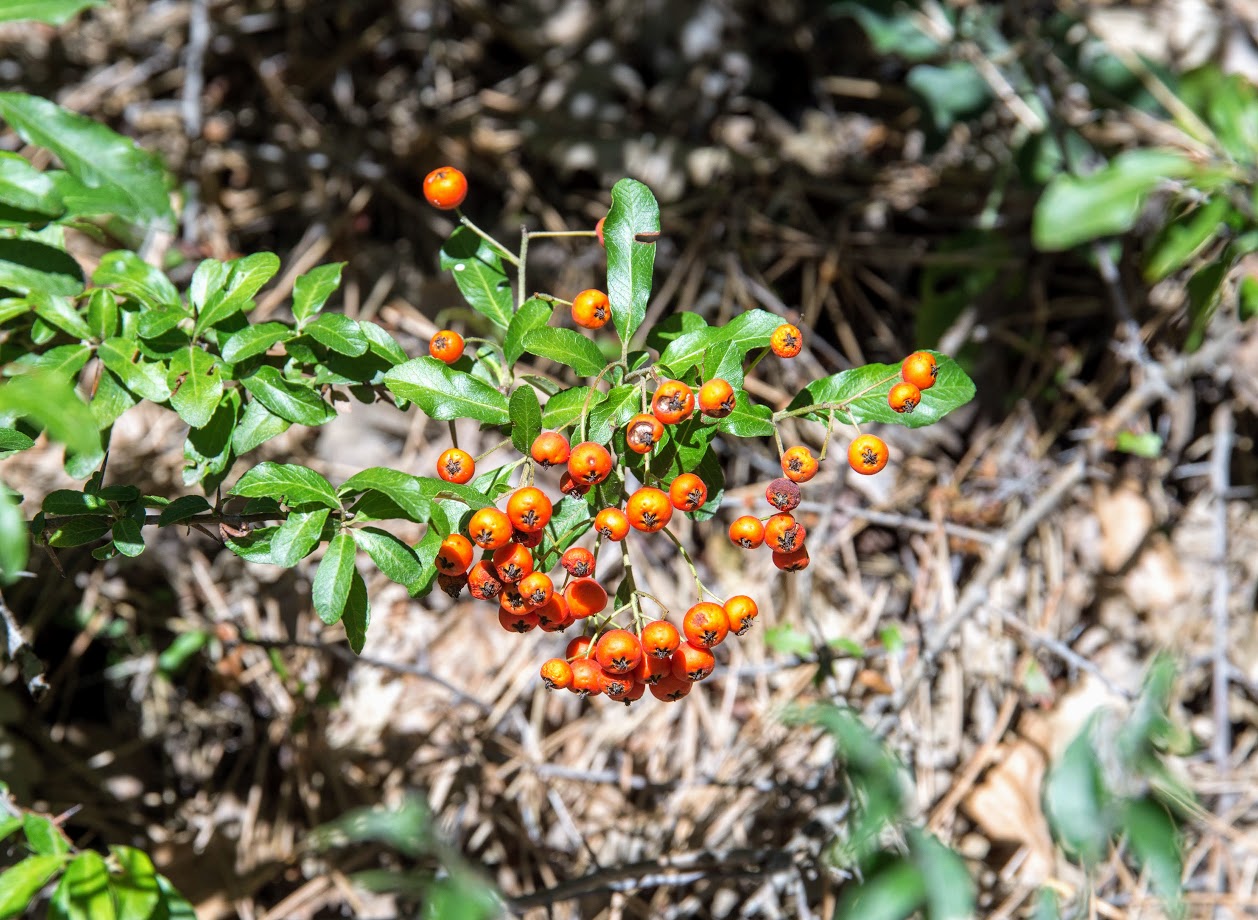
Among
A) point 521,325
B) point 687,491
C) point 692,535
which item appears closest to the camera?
point 687,491

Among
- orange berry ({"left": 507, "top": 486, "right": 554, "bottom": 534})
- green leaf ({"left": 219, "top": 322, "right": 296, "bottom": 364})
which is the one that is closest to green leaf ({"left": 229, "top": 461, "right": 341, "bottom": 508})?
green leaf ({"left": 219, "top": 322, "right": 296, "bottom": 364})

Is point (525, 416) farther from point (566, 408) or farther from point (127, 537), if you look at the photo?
point (127, 537)

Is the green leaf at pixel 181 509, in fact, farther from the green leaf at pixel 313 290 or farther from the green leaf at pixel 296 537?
the green leaf at pixel 313 290

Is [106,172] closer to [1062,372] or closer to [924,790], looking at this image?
[924,790]

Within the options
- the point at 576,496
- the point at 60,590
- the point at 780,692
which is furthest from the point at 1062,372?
the point at 60,590

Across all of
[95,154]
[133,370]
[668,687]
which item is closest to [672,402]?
[668,687]
